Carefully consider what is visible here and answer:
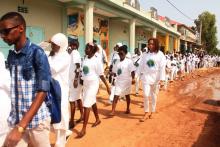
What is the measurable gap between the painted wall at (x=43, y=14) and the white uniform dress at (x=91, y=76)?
5931mm

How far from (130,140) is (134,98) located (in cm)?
529

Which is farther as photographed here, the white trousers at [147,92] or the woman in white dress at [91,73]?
the white trousers at [147,92]

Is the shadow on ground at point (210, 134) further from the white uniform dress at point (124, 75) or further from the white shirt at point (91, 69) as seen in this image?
the white shirt at point (91, 69)

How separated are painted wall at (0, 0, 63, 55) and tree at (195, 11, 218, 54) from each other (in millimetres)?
49738

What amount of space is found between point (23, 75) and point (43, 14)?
1177 centimetres

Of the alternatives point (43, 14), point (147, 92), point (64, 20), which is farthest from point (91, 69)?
point (64, 20)

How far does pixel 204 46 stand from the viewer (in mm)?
62719

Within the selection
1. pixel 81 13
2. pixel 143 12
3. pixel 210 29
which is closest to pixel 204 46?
pixel 210 29

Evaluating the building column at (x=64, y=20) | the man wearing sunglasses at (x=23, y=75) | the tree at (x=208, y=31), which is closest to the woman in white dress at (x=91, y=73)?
the man wearing sunglasses at (x=23, y=75)

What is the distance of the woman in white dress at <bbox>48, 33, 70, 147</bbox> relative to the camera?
5.26 meters

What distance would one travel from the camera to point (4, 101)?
2.89m

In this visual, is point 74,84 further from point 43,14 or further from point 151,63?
point 43,14

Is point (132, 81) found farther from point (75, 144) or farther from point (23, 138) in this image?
point (23, 138)

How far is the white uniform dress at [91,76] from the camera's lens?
6.86m
